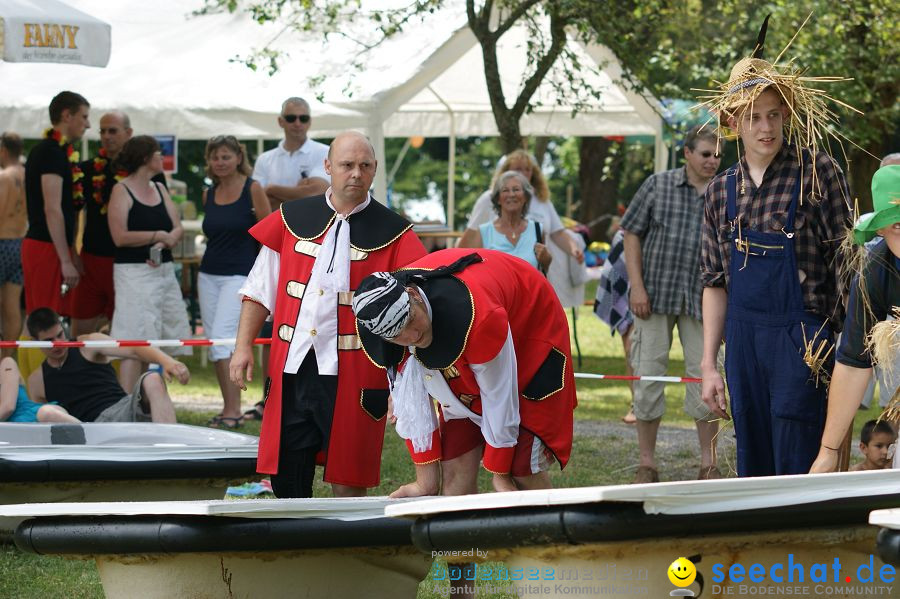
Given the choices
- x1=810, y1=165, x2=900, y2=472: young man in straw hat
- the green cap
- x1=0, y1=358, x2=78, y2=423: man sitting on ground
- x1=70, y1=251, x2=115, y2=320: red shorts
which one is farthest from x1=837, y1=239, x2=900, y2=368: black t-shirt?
x1=70, y1=251, x2=115, y2=320: red shorts

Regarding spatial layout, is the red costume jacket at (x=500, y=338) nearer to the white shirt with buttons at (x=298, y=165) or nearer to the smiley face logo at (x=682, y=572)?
the smiley face logo at (x=682, y=572)

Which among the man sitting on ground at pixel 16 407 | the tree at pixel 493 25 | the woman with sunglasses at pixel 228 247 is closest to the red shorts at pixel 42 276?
the woman with sunglasses at pixel 228 247

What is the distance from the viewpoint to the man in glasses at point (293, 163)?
9.89m

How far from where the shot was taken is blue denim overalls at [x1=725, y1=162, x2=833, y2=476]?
4.64 m

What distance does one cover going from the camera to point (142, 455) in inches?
249

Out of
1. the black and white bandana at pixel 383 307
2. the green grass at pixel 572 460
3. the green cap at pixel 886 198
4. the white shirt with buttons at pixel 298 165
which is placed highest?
the white shirt with buttons at pixel 298 165

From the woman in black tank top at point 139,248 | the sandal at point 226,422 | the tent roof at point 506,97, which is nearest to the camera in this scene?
the woman in black tank top at point 139,248

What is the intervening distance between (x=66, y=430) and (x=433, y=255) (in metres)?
3.28

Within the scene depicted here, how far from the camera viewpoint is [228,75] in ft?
43.2

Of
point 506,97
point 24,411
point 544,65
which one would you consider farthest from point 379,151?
point 506,97

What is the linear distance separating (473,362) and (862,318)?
127 cm

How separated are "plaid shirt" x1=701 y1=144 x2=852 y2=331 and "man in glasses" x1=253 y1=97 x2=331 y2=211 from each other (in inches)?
217

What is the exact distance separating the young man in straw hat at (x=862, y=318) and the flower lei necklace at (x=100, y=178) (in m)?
6.57

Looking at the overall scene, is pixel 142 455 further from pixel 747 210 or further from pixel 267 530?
pixel 747 210
